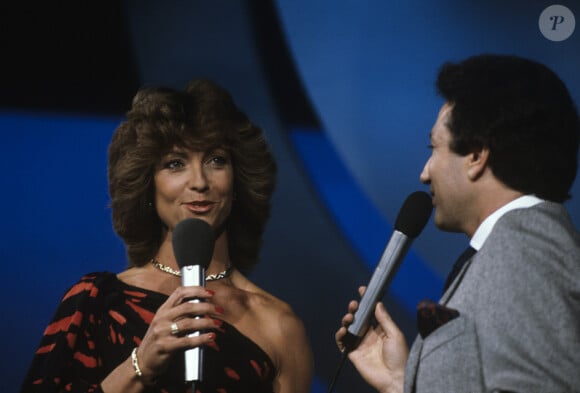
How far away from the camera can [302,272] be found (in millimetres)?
2758

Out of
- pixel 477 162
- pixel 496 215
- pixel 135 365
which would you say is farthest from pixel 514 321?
pixel 135 365

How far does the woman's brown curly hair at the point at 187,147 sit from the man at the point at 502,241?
65 centimetres

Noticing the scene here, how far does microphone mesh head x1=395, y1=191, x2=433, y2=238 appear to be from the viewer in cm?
186

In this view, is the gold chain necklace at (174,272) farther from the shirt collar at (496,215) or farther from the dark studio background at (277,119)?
the shirt collar at (496,215)

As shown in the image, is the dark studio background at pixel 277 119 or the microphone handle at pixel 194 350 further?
the dark studio background at pixel 277 119

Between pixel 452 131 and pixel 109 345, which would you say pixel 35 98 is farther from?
pixel 452 131

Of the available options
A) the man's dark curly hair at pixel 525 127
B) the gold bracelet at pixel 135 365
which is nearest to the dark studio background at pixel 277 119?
the gold bracelet at pixel 135 365

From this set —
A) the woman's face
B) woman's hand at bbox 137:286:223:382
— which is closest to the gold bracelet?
woman's hand at bbox 137:286:223:382

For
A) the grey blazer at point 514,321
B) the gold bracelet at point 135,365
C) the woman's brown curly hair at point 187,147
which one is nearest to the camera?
the grey blazer at point 514,321

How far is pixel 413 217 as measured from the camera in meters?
1.87

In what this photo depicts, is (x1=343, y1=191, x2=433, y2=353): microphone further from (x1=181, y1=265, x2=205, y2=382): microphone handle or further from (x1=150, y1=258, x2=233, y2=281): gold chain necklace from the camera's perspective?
(x1=150, y1=258, x2=233, y2=281): gold chain necklace

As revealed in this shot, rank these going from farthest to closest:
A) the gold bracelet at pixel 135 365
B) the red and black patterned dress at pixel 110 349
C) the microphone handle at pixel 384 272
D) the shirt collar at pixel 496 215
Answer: the red and black patterned dress at pixel 110 349 → the gold bracelet at pixel 135 365 → the microphone handle at pixel 384 272 → the shirt collar at pixel 496 215

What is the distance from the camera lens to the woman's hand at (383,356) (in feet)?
6.41

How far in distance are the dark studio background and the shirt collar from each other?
905 mm
